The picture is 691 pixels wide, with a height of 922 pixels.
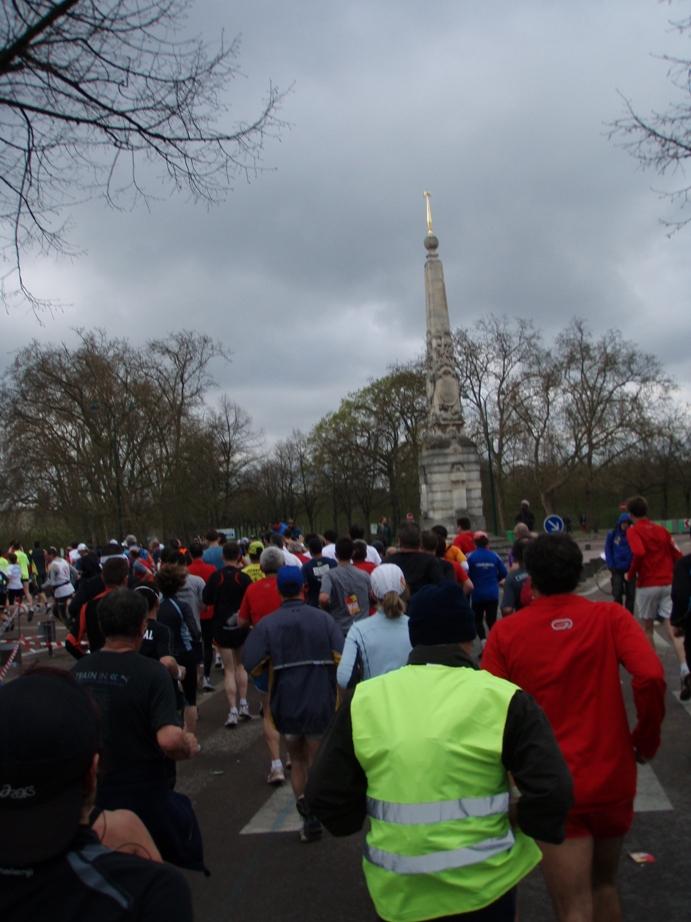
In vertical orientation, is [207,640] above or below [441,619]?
below

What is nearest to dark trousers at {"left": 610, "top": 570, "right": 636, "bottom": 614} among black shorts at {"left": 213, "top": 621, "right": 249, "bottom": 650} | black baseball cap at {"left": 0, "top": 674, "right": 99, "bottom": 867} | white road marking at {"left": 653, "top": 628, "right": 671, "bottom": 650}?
white road marking at {"left": 653, "top": 628, "right": 671, "bottom": 650}

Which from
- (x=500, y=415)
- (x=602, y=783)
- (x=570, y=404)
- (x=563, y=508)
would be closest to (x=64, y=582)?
(x=602, y=783)

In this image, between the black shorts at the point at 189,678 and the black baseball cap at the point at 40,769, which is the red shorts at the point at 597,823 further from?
the black shorts at the point at 189,678

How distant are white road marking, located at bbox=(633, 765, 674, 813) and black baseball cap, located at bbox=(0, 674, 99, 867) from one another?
489 centimetres

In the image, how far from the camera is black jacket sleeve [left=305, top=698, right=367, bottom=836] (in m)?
2.65

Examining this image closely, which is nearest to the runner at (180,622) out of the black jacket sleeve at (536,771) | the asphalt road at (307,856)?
the asphalt road at (307,856)

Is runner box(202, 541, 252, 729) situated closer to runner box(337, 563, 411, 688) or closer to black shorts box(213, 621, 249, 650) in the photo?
black shorts box(213, 621, 249, 650)

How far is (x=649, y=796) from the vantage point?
6203mm

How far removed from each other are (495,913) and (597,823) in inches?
38.5

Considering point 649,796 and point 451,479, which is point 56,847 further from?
point 451,479

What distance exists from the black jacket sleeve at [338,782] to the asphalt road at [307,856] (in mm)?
1210

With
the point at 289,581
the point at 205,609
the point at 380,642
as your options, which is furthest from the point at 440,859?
the point at 205,609

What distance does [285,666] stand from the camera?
617cm

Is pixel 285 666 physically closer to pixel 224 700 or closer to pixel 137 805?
pixel 137 805
